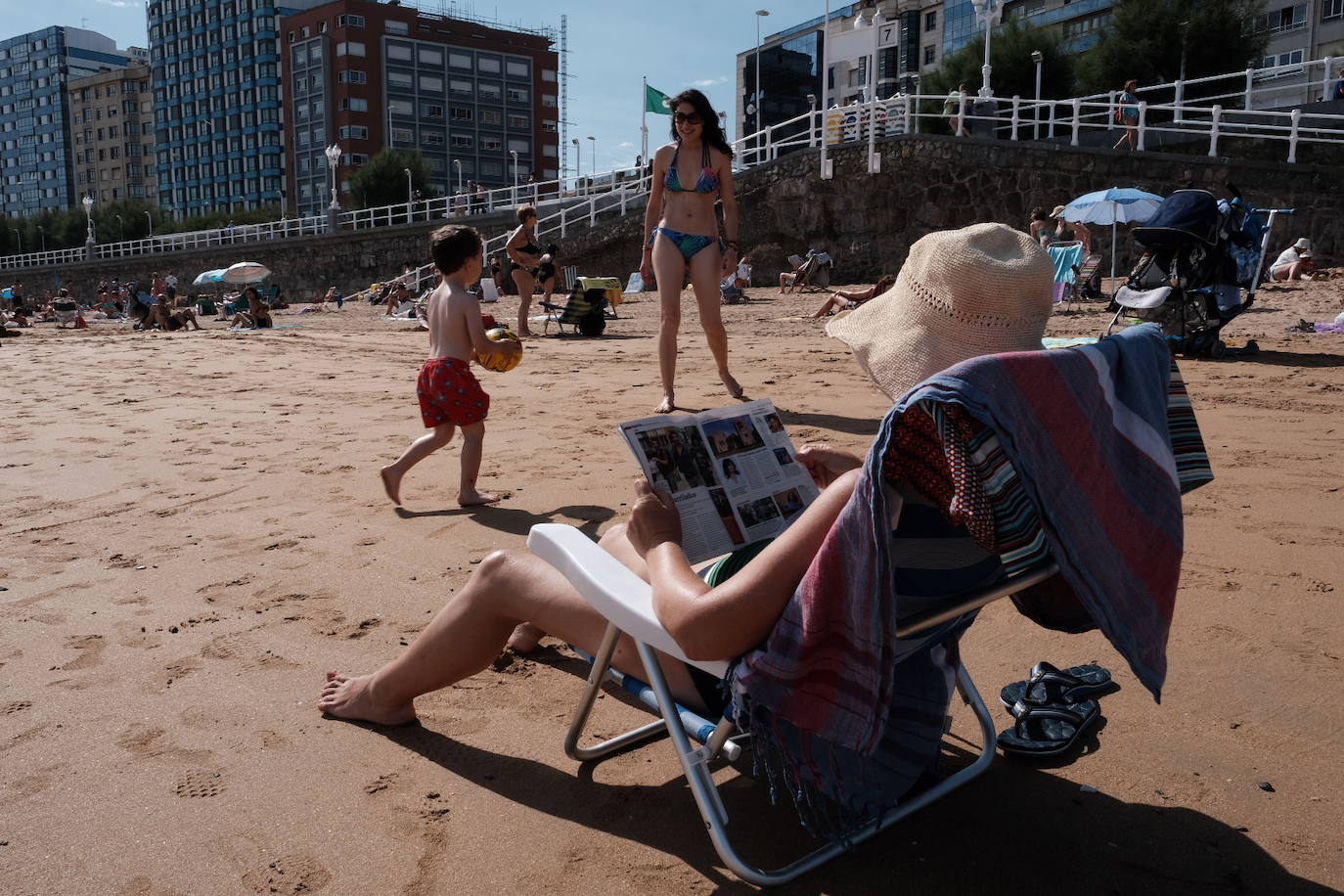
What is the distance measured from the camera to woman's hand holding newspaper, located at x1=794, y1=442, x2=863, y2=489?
2221 millimetres

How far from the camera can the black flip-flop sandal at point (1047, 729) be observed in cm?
220

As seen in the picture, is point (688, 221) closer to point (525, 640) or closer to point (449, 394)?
point (449, 394)

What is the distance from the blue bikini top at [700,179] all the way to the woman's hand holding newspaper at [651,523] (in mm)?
4425

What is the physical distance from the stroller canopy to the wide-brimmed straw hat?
24.0ft

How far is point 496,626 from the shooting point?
216 cm

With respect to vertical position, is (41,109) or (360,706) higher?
(41,109)

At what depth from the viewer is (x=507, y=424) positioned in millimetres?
6094

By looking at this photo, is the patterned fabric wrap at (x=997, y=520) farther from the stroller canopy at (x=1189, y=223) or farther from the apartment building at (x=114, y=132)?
the apartment building at (x=114, y=132)

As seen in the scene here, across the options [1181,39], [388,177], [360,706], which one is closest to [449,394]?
[360,706]

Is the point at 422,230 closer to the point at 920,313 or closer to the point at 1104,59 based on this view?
the point at 1104,59

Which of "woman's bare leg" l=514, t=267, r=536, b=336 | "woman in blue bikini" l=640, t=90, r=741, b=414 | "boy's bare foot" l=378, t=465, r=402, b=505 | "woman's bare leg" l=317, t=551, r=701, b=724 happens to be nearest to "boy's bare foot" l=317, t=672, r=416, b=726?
"woman's bare leg" l=317, t=551, r=701, b=724

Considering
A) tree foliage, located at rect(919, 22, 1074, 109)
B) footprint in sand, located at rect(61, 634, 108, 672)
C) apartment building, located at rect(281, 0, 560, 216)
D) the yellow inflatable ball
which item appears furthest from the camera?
apartment building, located at rect(281, 0, 560, 216)

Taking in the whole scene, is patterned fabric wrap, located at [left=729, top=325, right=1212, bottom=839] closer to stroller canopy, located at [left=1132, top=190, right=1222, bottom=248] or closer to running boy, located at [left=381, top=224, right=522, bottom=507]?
running boy, located at [left=381, top=224, right=522, bottom=507]

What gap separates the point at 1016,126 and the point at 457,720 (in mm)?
19394
